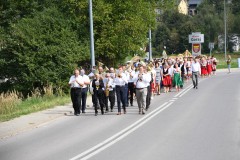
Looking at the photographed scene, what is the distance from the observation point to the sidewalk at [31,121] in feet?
52.1

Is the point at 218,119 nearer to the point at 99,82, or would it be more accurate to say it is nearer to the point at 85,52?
the point at 99,82

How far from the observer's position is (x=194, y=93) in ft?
88.7

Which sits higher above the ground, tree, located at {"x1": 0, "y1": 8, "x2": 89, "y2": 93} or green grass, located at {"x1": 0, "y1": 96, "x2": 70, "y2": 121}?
tree, located at {"x1": 0, "y1": 8, "x2": 89, "y2": 93}

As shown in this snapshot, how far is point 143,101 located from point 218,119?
3186mm

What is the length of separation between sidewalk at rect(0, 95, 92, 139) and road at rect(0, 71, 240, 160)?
A: 1.09 feet

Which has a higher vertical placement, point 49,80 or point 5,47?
point 5,47

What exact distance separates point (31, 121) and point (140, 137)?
5.54 m

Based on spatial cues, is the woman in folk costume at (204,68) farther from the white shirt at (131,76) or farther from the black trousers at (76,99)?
the black trousers at (76,99)

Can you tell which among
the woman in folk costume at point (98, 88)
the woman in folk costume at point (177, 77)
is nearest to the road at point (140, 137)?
the woman in folk costume at point (98, 88)

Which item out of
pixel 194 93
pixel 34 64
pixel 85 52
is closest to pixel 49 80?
Result: pixel 34 64

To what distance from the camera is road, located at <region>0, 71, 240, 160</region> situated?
1143 centimetres

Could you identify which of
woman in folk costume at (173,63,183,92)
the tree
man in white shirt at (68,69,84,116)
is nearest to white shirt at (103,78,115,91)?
man in white shirt at (68,69,84,116)

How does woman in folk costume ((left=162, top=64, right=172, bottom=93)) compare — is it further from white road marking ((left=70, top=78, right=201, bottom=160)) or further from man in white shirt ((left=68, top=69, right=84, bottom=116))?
man in white shirt ((left=68, top=69, right=84, bottom=116))

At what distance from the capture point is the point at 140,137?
1370 centimetres
